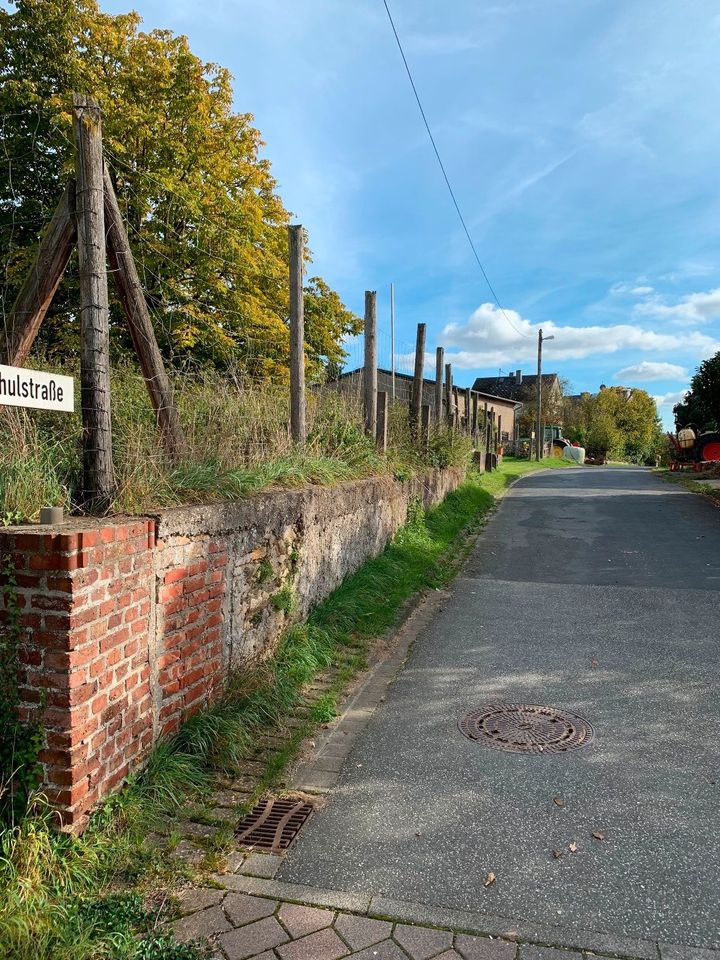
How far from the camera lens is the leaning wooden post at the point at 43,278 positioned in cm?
351

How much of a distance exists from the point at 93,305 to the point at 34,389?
Answer: 68 cm

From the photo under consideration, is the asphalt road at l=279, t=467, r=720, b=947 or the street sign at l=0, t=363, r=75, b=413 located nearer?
the asphalt road at l=279, t=467, r=720, b=947

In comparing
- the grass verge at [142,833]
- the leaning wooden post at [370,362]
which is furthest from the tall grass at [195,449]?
the grass verge at [142,833]

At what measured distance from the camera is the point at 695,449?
27188 mm

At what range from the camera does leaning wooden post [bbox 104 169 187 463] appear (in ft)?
12.0

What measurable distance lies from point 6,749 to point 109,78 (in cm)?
1917

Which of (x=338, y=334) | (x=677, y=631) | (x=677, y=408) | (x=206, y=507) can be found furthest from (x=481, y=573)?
(x=677, y=408)

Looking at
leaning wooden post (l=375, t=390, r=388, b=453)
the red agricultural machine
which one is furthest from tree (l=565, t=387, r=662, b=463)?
leaning wooden post (l=375, t=390, r=388, b=453)

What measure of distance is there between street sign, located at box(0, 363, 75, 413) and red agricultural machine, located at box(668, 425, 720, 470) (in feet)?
85.2

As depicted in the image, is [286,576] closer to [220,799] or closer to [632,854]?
[220,799]

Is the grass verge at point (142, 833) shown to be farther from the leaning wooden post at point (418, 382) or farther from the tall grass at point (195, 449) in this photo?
the leaning wooden post at point (418, 382)

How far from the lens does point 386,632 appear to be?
609cm

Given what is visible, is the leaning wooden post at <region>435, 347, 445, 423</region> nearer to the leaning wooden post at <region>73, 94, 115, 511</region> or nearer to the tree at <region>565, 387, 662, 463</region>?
the leaning wooden post at <region>73, 94, 115, 511</region>

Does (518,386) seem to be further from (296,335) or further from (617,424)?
(296,335)
